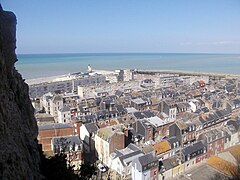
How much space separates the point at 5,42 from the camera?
8820mm

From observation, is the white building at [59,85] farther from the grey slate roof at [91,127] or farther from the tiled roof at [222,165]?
the tiled roof at [222,165]

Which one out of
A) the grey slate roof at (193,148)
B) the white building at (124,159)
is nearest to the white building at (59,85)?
the white building at (124,159)

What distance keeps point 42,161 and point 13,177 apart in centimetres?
404

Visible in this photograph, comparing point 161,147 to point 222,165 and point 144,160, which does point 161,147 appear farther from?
point 222,165

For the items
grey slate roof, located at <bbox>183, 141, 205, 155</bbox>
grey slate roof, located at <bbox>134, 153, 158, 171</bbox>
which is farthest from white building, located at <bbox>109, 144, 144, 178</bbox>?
grey slate roof, located at <bbox>183, 141, 205, 155</bbox>

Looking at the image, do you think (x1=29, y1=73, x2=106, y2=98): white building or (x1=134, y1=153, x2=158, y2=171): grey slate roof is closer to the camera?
(x1=134, y1=153, x2=158, y2=171): grey slate roof

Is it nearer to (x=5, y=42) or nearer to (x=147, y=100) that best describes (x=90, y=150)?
(x=147, y=100)

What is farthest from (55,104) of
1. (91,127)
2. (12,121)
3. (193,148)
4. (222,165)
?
(12,121)

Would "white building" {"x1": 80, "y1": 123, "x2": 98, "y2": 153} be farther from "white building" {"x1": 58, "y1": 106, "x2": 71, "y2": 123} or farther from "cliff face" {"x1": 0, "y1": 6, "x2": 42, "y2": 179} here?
"cliff face" {"x1": 0, "y1": 6, "x2": 42, "y2": 179}

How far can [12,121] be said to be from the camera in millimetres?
7082

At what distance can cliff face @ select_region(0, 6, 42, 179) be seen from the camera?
225 inches

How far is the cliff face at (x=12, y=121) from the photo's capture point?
5.72 m

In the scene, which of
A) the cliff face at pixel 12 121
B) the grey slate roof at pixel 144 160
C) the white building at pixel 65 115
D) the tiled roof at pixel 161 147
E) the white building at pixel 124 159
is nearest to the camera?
the cliff face at pixel 12 121

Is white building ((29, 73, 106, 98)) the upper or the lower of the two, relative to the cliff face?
lower
